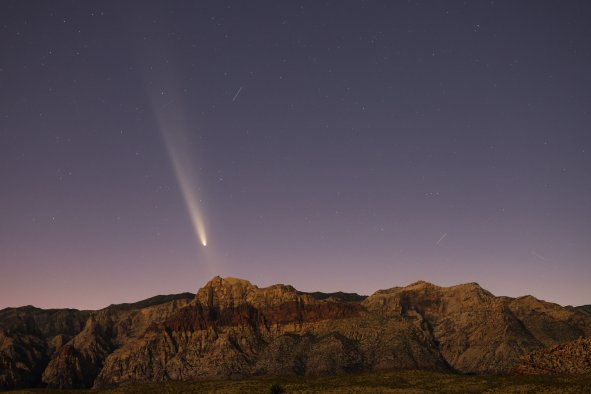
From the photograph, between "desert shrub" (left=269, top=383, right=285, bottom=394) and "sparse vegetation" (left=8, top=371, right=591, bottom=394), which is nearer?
"sparse vegetation" (left=8, top=371, right=591, bottom=394)

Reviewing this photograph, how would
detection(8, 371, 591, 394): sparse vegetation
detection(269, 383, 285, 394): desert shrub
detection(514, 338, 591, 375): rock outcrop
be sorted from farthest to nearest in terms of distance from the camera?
detection(514, 338, 591, 375): rock outcrop < detection(269, 383, 285, 394): desert shrub < detection(8, 371, 591, 394): sparse vegetation

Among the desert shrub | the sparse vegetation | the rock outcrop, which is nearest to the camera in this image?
the sparse vegetation

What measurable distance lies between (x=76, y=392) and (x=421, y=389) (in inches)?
2951

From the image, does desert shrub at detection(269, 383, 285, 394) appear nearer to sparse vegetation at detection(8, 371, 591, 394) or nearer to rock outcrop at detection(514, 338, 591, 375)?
sparse vegetation at detection(8, 371, 591, 394)

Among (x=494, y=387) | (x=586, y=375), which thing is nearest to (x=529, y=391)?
(x=494, y=387)

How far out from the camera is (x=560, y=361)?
4892 inches

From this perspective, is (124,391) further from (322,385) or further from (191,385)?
(322,385)

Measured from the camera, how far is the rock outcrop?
120 m

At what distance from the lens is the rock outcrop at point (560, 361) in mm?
120188

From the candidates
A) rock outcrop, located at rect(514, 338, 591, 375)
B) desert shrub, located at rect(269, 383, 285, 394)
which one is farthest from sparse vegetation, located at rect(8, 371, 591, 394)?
rock outcrop, located at rect(514, 338, 591, 375)

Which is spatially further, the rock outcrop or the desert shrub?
the rock outcrop

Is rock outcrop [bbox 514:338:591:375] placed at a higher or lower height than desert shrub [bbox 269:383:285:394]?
higher

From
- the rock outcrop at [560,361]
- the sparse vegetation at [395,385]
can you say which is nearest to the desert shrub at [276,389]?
the sparse vegetation at [395,385]

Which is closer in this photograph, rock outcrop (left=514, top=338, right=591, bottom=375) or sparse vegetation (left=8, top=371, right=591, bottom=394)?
sparse vegetation (left=8, top=371, right=591, bottom=394)
